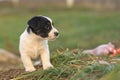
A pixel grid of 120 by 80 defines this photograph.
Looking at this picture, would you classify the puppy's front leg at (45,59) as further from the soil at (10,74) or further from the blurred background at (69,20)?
the blurred background at (69,20)

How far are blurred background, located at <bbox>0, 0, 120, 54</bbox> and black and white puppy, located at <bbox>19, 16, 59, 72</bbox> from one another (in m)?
5.83

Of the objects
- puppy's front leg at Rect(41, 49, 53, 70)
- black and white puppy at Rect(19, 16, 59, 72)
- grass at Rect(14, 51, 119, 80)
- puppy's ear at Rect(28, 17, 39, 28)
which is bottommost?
grass at Rect(14, 51, 119, 80)

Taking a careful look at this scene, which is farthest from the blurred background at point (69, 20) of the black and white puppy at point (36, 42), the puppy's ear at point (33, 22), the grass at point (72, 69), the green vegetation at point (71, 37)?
the puppy's ear at point (33, 22)

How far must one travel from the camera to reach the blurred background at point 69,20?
22.0 m

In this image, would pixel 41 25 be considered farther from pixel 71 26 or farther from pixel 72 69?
pixel 71 26

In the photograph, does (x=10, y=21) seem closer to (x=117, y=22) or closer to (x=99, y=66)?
(x=117, y=22)

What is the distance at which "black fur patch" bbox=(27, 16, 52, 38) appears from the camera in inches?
384

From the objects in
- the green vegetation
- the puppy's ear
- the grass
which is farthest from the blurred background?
the puppy's ear

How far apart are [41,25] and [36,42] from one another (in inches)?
12.4

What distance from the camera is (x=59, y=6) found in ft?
117

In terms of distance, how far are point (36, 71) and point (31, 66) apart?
1.61 feet

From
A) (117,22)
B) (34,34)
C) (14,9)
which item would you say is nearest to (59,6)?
(14,9)

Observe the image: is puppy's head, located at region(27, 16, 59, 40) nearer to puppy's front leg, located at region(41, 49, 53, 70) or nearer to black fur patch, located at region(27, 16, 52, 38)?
black fur patch, located at region(27, 16, 52, 38)

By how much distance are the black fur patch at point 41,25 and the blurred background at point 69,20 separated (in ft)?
19.3
